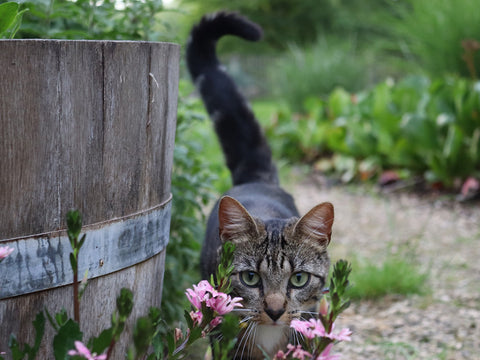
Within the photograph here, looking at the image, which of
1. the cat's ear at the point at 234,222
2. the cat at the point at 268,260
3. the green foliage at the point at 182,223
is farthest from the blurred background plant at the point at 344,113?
the cat's ear at the point at 234,222

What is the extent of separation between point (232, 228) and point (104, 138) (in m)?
0.57

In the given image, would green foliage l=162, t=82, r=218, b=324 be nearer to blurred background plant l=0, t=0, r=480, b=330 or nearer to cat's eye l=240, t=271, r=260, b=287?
blurred background plant l=0, t=0, r=480, b=330

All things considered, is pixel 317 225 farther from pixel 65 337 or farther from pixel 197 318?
pixel 65 337

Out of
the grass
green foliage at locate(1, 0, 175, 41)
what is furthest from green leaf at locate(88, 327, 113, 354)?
the grass

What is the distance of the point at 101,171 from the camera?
141 centimetres

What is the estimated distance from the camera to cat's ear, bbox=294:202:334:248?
5.73ft

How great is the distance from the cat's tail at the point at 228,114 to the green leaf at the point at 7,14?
1.31 meters

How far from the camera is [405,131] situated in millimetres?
4969

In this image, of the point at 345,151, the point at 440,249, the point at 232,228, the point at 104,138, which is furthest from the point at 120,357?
the point at 345,151

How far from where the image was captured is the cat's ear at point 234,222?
1.75 metres

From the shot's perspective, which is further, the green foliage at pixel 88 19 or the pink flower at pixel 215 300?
the green foliage at pixel 88 19

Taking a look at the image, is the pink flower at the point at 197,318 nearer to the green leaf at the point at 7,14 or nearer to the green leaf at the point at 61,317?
the green leaf at the point at 61,317

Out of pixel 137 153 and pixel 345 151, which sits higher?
pixel 137 153

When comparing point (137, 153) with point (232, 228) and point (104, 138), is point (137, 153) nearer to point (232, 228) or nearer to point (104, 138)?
point (104, 138)
